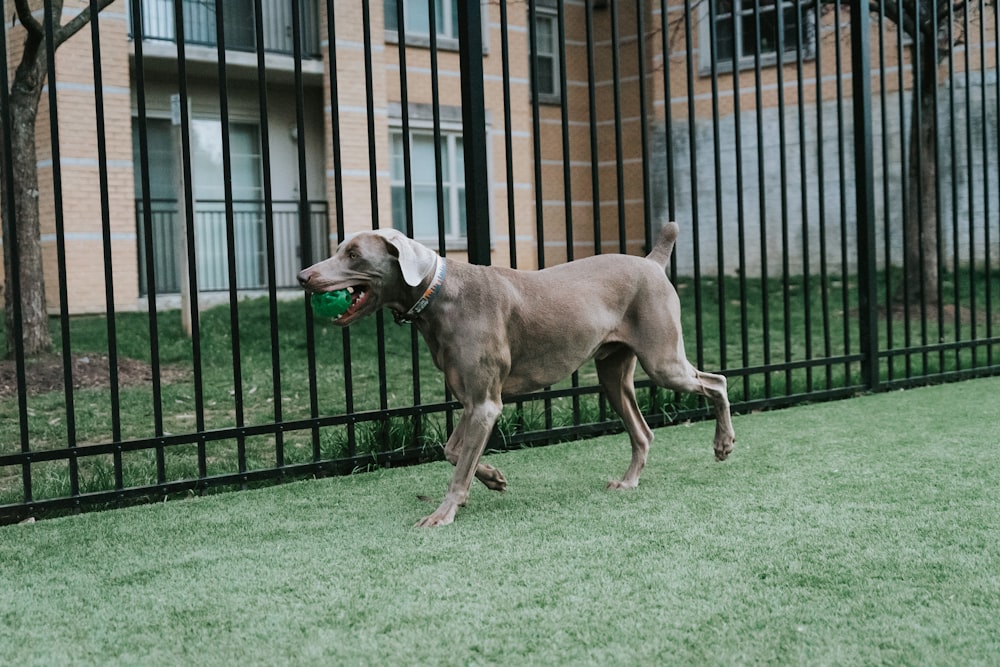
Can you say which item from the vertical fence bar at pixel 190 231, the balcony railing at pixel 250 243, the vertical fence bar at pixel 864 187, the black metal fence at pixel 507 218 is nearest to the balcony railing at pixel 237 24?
the black metal fence at pixel 507 218

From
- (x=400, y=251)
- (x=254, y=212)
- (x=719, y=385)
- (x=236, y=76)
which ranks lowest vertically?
(x=719, y=385)

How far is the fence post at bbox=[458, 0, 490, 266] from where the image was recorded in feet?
16.0

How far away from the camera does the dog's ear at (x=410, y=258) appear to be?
3.48m

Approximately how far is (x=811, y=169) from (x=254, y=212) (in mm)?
10460

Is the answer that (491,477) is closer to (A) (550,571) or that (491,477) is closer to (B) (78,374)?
(A) (550,571)

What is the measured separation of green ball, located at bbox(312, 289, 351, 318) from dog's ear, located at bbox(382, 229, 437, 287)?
9.3 inches

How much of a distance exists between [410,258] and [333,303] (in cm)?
33

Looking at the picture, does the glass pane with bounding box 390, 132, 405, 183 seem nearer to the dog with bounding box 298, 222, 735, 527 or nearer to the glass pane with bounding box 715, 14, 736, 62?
the glass pane with bounding box 715, 14, 736, 62

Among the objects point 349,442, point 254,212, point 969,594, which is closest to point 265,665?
point 969,594

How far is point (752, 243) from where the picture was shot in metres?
18.9

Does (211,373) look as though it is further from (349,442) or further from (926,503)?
(926,503)

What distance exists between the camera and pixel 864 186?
21.7ft

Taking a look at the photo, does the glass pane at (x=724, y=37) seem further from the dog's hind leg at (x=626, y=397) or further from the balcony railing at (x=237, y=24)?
the dog's hind leg at (x=626, y=397)

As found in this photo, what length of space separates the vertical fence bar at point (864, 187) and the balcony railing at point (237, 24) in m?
11.2
